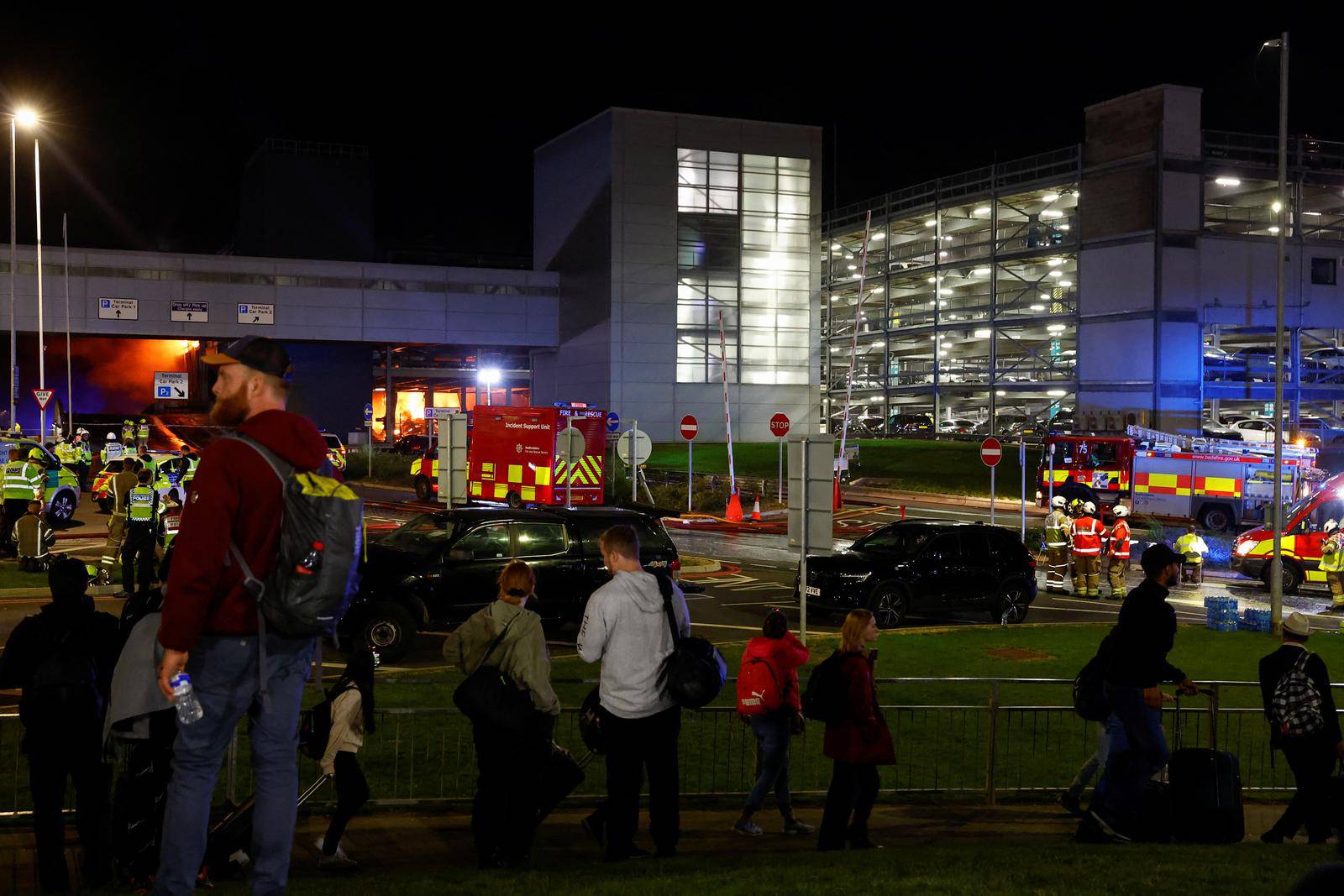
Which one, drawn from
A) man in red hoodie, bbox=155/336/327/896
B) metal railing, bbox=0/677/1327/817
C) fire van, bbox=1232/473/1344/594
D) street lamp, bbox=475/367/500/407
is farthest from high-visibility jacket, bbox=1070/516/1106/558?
street lamp, bbox=475/367/500/407

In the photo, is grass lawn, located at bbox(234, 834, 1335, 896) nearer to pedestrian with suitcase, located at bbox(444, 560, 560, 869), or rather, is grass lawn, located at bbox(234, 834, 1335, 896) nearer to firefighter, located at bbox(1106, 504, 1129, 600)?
pedestrian with suitcase, located at bbox(444, 560, 560, 869)

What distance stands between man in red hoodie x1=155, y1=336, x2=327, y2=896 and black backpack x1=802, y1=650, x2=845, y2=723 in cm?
357

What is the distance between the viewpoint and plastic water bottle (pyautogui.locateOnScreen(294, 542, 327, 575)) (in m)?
4.07

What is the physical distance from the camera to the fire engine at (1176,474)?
3244 centimetres

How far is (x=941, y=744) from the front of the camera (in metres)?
10.5

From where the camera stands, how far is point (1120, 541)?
2158 cm

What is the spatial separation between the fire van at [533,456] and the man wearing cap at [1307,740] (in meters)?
20.8

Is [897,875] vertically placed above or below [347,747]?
below

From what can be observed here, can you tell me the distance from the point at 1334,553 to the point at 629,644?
19.0m

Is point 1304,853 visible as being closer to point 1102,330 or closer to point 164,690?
point 164,690

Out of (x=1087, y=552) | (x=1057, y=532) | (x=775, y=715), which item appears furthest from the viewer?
(x=1057, y=532)

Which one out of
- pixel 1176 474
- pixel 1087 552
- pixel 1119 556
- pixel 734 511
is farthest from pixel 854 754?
pixel 1176 474

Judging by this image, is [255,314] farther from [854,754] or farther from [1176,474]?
[854,754]

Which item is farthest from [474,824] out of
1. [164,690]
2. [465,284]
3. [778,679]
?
[465,284]
